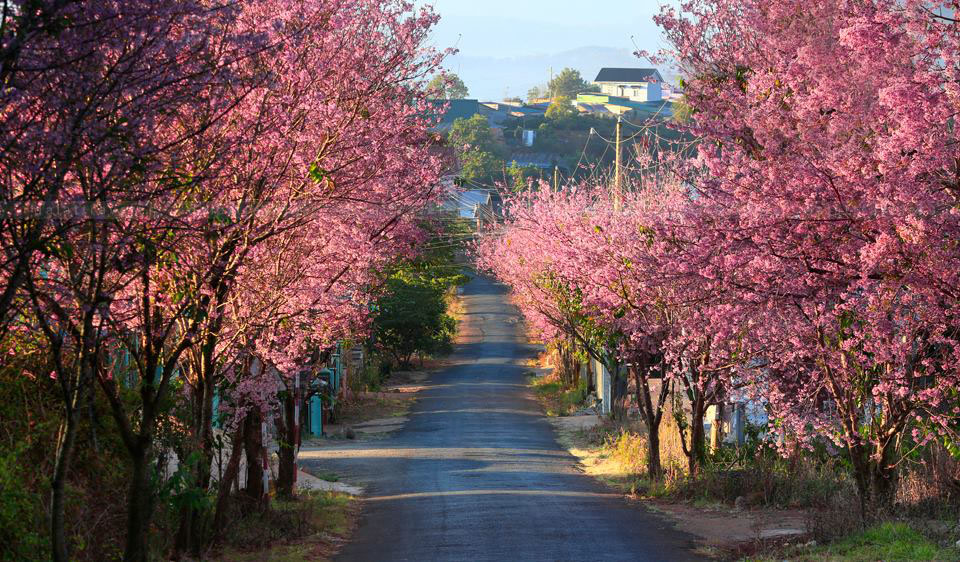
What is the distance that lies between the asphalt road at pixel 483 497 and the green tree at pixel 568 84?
5281 inches

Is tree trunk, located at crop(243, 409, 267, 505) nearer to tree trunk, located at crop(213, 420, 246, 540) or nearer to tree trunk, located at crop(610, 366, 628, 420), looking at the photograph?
tree trunk, located at crop(213, 420, 246, 540)

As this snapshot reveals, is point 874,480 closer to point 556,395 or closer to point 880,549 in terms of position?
point 880,549

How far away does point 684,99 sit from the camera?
481 inches

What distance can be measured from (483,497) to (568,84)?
160527mm

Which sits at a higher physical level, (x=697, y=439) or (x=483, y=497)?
(x=697, y=439)

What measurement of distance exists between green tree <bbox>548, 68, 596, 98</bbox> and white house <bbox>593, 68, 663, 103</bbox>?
2.64 metres

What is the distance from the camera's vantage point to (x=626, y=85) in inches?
6663

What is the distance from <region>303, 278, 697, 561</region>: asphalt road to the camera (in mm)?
14336

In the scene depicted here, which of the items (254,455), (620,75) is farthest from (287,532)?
(620,75)

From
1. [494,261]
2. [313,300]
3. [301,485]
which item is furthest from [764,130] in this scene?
[494,261]

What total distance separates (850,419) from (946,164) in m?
5.18

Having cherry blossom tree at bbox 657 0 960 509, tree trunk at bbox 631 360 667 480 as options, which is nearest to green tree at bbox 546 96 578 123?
tree trunk at bbox 631 360 667 480

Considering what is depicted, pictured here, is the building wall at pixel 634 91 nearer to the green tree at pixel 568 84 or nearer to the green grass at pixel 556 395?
the green tree at pixel 568 84

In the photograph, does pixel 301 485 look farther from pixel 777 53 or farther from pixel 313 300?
pixel 777 53
